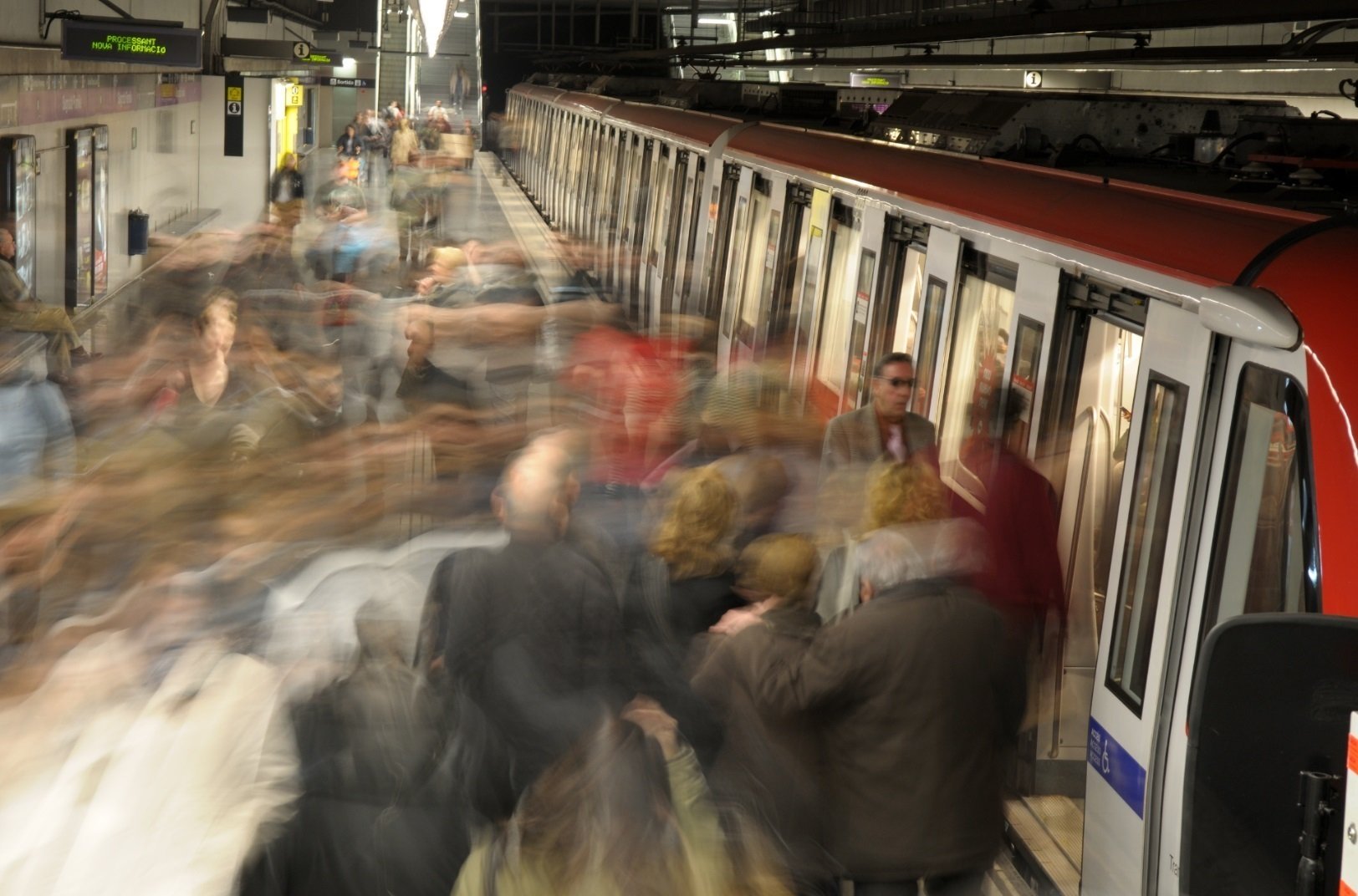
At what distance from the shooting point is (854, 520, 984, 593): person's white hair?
369 cm

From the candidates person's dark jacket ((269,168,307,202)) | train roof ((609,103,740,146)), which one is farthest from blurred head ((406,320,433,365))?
→ person's dark jacket ((269,168,307,202))

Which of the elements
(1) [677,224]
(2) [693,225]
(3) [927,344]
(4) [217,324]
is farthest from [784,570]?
(1) [677,224]

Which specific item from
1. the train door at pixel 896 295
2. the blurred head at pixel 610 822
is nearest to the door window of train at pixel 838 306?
the train door at pixel 896 295

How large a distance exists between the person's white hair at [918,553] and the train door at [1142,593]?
51 cm

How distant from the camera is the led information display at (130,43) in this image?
1370 cm

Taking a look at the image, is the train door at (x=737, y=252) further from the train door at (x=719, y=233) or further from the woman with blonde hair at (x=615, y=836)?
the woman with blonde hair at (x=615, y=836)

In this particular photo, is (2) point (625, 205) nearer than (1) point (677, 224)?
No

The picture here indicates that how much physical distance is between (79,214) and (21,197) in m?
3.10

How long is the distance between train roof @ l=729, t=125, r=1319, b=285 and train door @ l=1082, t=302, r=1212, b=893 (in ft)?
0.55

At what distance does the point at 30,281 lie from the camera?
49.4ft

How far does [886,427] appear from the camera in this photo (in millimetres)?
5734

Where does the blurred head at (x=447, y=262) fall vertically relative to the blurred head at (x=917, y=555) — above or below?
above

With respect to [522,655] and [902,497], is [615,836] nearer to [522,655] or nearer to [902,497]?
[522,655]

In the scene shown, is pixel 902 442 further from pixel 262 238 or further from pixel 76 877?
pixel 262 238
